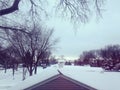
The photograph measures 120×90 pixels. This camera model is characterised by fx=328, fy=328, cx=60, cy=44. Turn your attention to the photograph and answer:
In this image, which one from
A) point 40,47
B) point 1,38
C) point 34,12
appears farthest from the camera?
point 40,47

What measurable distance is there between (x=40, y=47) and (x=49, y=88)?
38.6 m

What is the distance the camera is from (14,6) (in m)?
13.1

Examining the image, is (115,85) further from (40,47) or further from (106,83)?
(40,47)

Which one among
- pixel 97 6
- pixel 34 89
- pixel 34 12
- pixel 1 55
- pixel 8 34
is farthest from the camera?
pixel 1 55

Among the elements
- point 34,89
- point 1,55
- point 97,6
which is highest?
point 97,6

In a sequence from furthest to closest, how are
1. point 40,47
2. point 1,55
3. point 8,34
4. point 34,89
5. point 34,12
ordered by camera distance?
point 40,47
point 1,55
point 34,89
point 8,34
point 34,12

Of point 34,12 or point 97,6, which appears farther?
point 34,12

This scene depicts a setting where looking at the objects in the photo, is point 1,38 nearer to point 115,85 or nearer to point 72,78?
point 72,78

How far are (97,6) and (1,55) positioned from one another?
9.34 m

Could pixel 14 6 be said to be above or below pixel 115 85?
above

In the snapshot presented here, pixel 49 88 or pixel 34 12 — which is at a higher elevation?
pixel 34 12

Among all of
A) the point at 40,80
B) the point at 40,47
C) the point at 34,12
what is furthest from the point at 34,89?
the point at 40,47

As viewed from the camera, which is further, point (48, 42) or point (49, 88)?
point (48, 42)

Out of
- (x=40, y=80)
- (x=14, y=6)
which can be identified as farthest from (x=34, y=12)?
(x=40, y=80)
